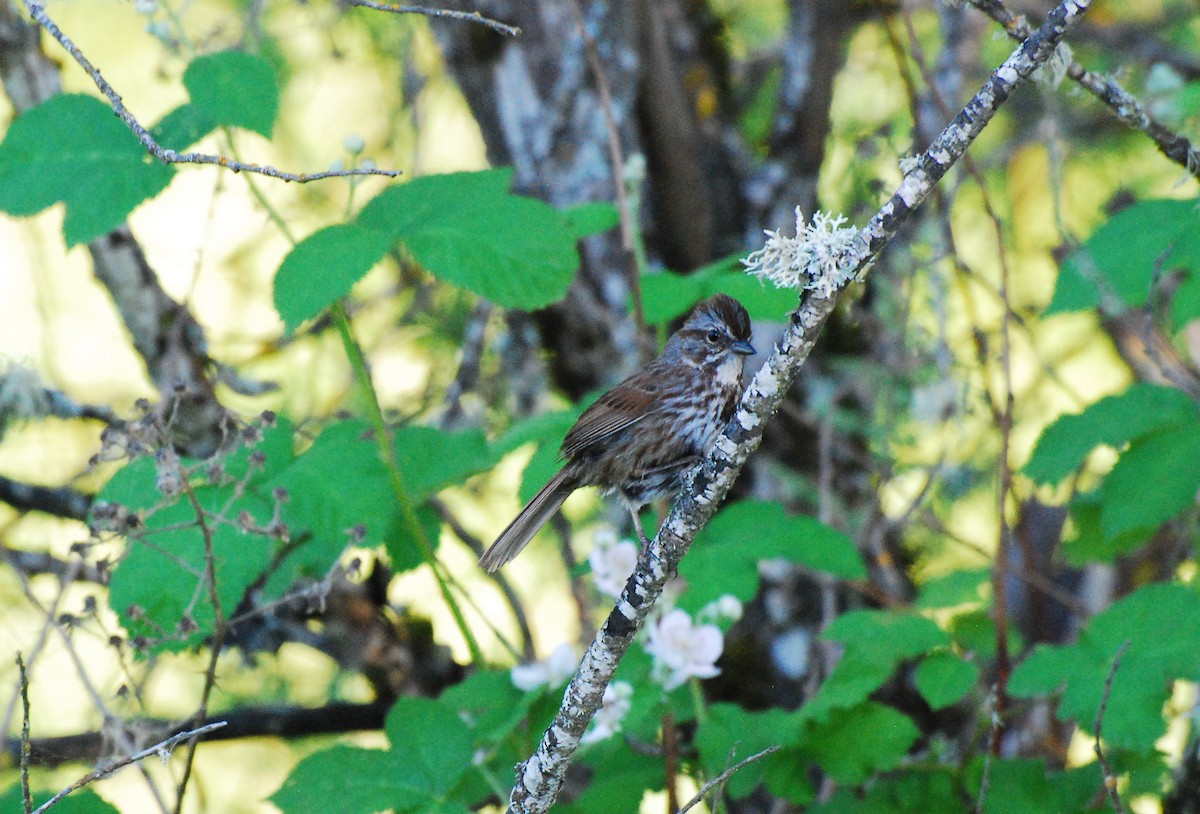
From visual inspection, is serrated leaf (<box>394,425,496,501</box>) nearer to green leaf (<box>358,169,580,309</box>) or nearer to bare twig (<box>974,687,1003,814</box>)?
green leaf (<box>358,169,580,309</box>)

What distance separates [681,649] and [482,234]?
1.16 metres

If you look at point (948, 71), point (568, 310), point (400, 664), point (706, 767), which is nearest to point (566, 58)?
point (568, 310)

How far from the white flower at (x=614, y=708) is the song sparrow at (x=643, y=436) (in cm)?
56

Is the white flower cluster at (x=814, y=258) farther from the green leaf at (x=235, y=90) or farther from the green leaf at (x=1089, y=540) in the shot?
the green leaf at (x=1089, y=540)

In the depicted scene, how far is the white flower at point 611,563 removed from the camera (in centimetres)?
323

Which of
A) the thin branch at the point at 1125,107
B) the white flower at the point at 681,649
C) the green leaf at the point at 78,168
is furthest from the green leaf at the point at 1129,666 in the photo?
the green leaf at the point at 78,168

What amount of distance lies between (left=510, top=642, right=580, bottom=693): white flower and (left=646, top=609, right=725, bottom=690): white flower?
0.88 feet

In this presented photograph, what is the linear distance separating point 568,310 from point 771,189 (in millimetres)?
974

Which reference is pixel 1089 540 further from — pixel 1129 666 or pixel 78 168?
pixel 78 168

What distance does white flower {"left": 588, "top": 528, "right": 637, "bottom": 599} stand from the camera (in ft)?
10.6

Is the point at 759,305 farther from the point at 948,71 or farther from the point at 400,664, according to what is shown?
the point at 948,71

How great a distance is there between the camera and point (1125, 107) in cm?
303

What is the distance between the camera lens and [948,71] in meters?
5.13

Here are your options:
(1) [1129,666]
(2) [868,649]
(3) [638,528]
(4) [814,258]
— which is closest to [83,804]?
(3) [638,528]
